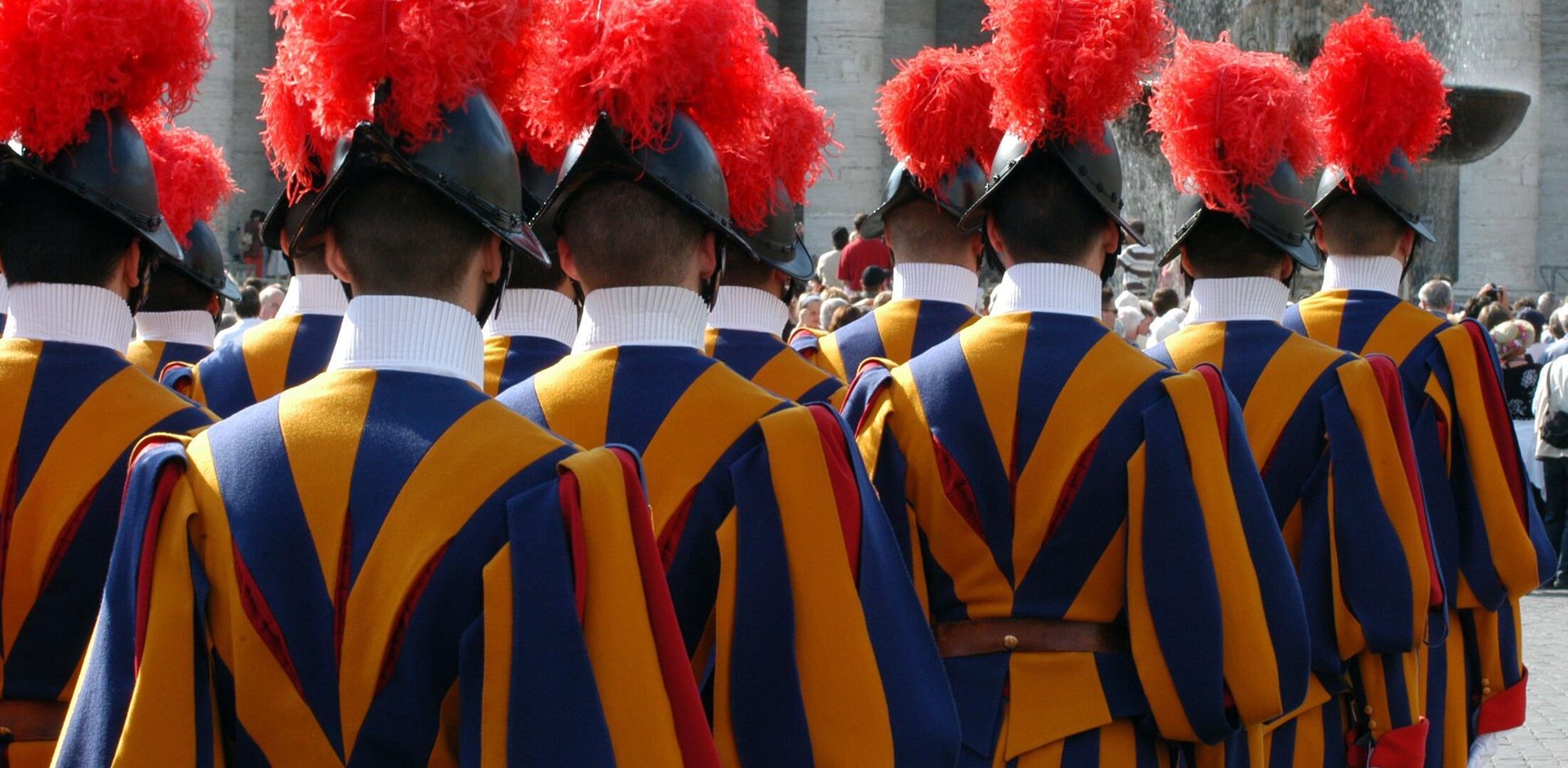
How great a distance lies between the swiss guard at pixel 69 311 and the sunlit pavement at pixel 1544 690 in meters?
5.89

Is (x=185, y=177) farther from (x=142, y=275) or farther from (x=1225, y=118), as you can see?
(x=1225, y=118)

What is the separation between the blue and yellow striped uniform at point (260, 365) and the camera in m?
5.29

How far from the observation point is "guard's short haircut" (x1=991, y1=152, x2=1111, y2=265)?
13.4 feet

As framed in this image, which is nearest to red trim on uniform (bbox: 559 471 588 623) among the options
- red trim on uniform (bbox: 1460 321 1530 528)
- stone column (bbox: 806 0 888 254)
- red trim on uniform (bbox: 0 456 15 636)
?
red trim on uniform (bbox: 0 456 15 636)

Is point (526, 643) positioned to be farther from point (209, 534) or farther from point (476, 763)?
point (209, 534)

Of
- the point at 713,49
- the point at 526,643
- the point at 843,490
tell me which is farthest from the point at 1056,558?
the point at 526,643

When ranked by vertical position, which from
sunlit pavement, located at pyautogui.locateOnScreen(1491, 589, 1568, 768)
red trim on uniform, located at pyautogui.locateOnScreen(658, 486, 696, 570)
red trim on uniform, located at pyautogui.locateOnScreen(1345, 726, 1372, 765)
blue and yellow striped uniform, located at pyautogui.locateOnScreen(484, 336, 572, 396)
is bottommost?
sunlit pavement, located at pyautogui.locateOnScreen(1491, 589, 1568, 768)

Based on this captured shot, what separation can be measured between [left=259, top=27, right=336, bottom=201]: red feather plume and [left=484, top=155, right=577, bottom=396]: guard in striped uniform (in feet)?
6.62

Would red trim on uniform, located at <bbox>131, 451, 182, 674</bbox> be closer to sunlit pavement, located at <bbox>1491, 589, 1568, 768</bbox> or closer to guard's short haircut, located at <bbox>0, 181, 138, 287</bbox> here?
guard's short haircut, located at <bbox>0, 181, 138, 287</bbox>

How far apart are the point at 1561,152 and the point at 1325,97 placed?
24695 mm

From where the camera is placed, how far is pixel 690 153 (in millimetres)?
3248

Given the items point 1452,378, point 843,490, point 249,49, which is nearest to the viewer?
point 843,490

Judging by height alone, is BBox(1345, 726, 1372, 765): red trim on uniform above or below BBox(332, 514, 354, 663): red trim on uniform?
below

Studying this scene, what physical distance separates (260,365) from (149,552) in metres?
3.01
